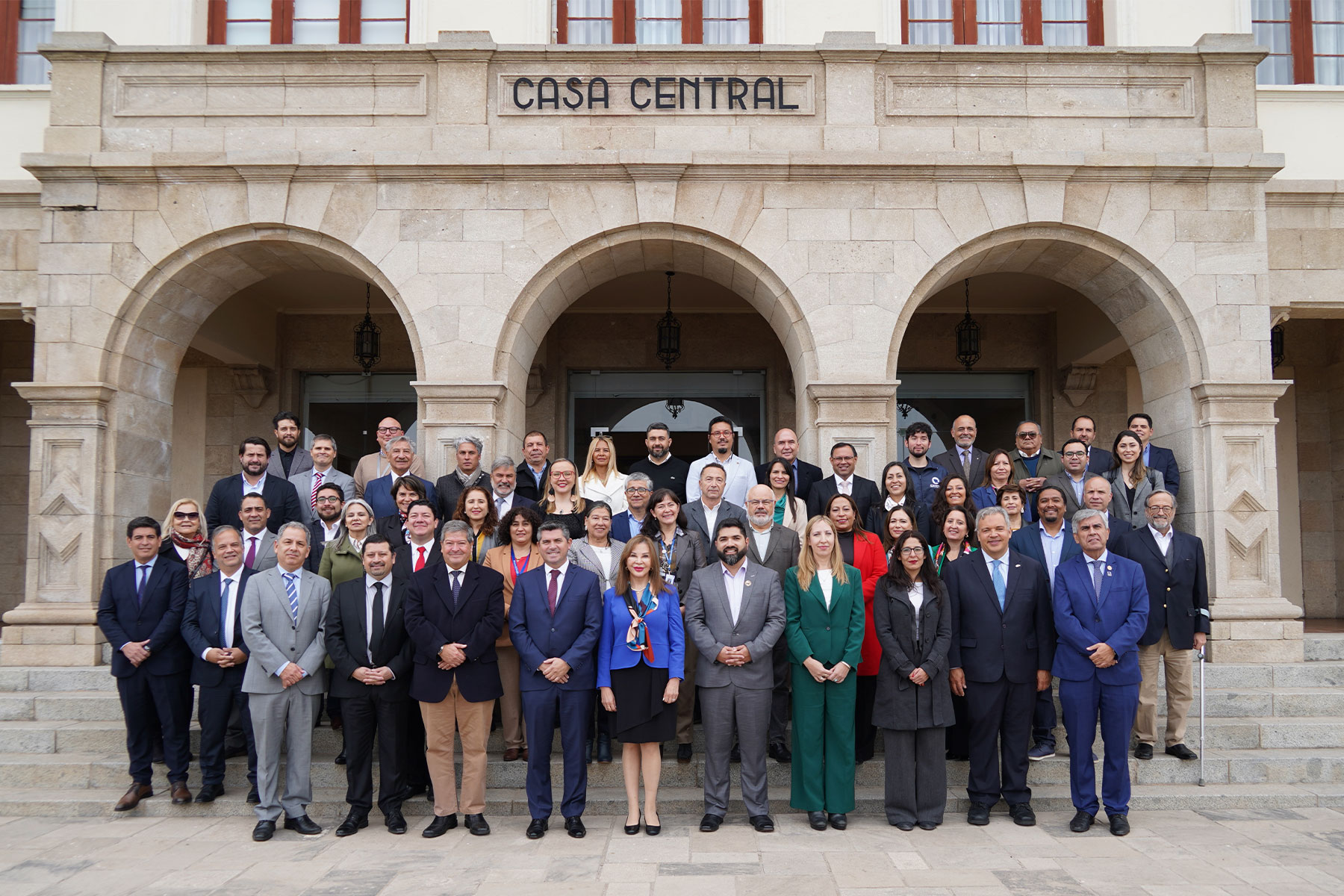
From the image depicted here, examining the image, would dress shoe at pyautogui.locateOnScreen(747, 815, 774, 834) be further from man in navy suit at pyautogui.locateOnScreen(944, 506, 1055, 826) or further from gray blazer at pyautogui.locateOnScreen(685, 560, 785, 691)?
man in navy suit at pyautogui.locateOnScreen(944, 506, 1055, 826)

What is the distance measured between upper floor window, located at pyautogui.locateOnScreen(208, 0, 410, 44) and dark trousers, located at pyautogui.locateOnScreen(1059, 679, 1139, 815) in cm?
869

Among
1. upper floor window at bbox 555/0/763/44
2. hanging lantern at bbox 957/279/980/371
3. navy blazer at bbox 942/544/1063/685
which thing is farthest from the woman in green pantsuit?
upper floor window at bbox 555/0/763/44

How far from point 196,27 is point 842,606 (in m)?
8.74

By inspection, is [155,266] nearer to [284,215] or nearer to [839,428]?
[284,215]

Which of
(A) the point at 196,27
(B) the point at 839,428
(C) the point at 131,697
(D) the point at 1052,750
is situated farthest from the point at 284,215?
(D) the point at 1052,750

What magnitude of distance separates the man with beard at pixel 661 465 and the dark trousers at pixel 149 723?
135 inches

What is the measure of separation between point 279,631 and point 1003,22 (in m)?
8.95

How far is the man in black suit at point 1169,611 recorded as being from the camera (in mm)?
6391

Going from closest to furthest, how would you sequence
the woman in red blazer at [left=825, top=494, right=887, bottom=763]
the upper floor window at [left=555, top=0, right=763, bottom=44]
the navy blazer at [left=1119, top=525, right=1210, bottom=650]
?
the woman in red blazer at [left=825, top=494, right=887, bottom=763] < the navy blazer at [left=1119, top=525, right=1210, bottom=650] < the upper floor window at [left=555, top=0, right=763, bottom=44]

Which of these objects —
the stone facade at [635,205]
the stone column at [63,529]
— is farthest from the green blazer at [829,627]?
the stone column at [63,529]

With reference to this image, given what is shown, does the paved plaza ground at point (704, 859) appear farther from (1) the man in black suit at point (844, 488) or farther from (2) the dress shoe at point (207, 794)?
(1) the man in black suit at point (844, 488)

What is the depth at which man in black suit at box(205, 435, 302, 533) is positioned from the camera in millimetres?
7043

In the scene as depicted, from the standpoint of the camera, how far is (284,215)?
8133 mm

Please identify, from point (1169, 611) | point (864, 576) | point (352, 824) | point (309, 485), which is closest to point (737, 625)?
point (864, 576)
